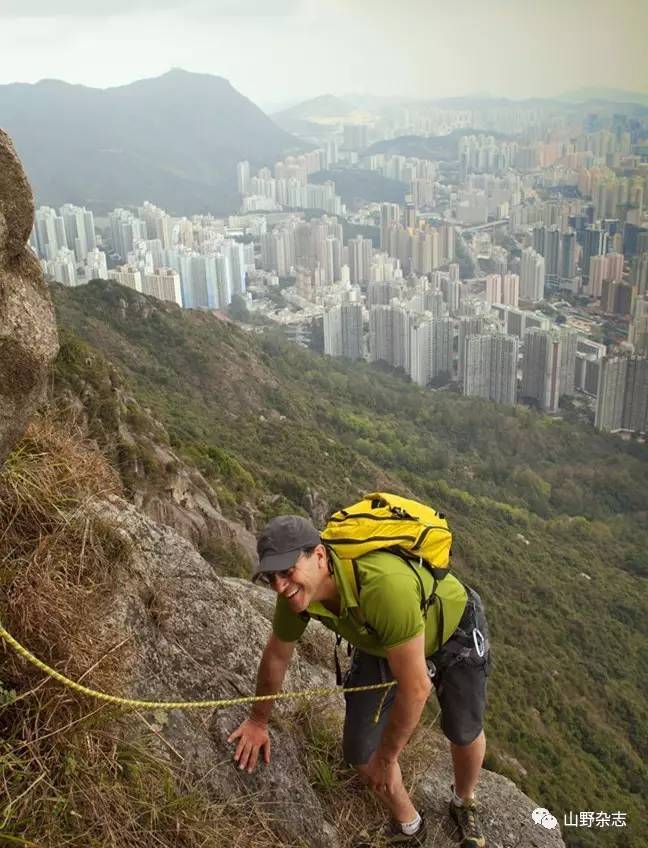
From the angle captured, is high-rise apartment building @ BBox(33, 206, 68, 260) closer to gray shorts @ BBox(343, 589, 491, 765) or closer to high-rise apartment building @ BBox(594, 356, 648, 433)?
high-rise apartment building @ BBox(594, 356, 648, 433)

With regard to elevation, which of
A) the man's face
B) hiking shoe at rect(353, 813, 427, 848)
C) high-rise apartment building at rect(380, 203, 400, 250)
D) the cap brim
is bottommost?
high-rise apartment building at rect(380, 203, 400, 250)

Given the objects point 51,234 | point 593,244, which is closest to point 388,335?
point 593,244

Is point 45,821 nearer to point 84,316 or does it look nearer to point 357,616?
point 357,616

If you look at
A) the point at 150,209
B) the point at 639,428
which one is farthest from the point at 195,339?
the point at 150,209

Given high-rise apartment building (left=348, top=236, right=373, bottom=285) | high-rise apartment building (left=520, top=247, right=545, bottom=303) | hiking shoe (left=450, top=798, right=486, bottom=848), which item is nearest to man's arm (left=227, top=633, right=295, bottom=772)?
hiking shoe (left=450, top=798, right=486, bottom=848)

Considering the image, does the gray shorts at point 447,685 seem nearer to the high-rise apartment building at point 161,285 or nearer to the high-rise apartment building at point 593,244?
the high-rise apartment building at point 161,285

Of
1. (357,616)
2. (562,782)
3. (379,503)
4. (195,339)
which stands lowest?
(562,782)

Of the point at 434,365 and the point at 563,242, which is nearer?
the point at 434,365
